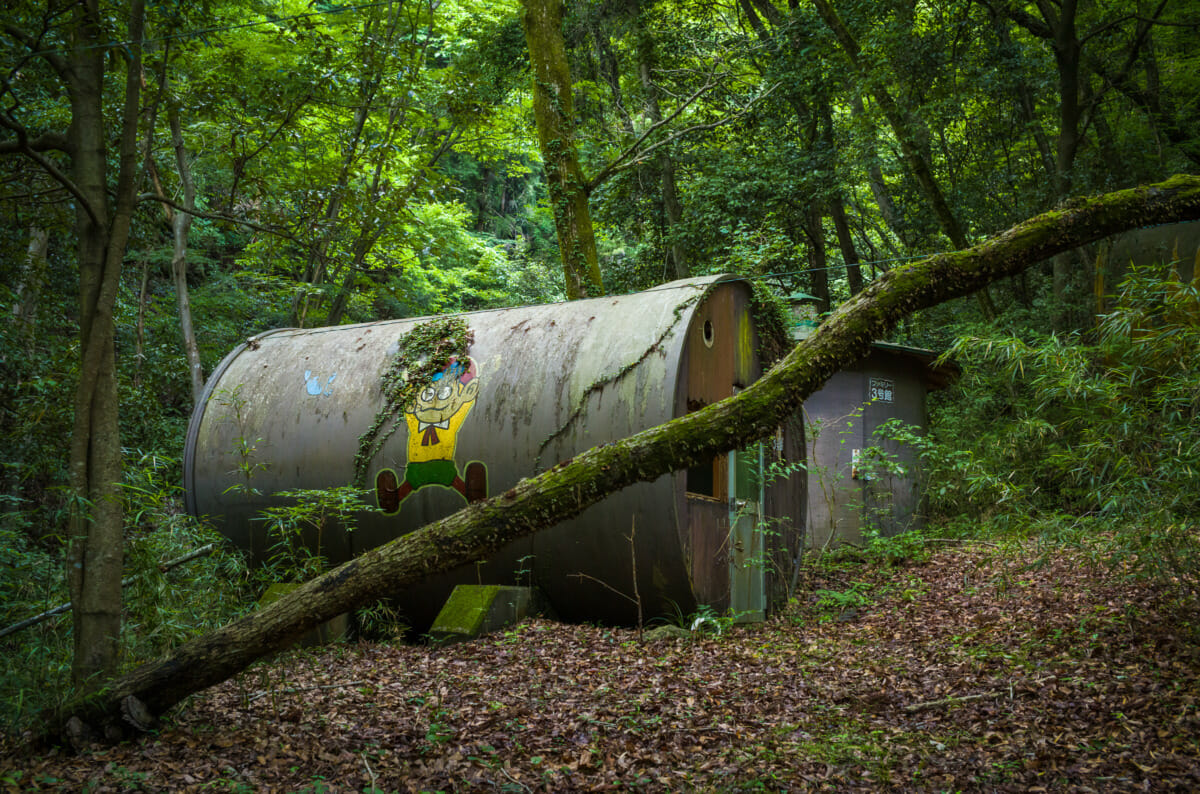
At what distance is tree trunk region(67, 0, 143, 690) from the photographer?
419 centimetres

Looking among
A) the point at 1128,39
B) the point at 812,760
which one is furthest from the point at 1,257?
the point at 1128,39

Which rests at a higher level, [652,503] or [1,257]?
[1,257]

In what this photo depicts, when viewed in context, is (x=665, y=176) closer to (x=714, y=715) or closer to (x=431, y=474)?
(x=431, y=474)

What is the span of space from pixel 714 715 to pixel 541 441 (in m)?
2.62

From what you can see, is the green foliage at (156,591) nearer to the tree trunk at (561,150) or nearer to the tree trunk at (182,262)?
the tree trunk at (182,262)

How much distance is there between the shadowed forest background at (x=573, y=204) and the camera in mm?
4848

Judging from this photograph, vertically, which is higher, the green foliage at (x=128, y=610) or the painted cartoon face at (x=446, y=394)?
the painted cartoon face at (x=446, y=394)

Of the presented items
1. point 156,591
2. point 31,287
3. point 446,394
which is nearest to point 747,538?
point 446,394

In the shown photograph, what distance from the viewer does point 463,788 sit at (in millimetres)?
3725

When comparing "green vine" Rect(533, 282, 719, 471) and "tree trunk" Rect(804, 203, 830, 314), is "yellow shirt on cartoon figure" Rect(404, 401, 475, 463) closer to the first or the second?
"green vine" Rect(533, 282, 719, 471)

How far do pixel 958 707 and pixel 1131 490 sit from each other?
1785mm

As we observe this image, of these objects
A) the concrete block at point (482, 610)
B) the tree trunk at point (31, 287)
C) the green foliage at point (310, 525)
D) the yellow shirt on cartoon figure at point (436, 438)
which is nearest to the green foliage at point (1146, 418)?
the concrete block at point (482, 610)

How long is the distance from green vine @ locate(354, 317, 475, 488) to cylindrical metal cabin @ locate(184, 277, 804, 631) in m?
0.09

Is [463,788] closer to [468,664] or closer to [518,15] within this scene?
[468,664]
